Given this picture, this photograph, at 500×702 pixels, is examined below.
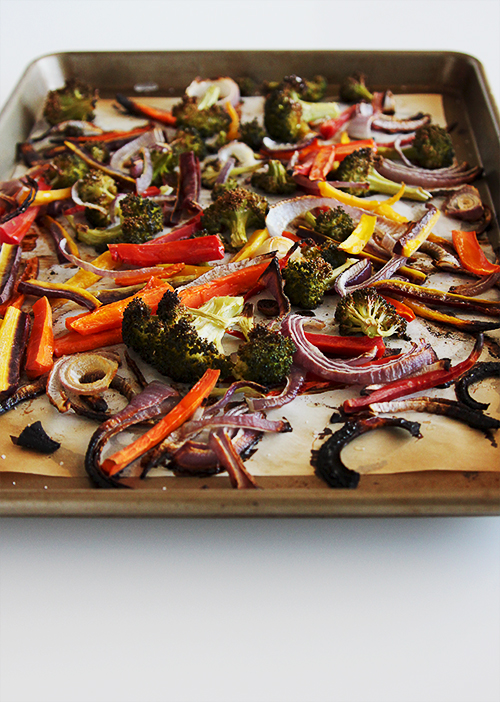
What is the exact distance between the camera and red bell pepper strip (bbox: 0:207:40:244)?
117 inches

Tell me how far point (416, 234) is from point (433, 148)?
35.9 inches

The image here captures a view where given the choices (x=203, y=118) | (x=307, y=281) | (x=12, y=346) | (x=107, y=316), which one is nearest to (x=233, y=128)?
(x=203, y=118)

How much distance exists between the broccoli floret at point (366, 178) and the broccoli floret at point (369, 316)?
3.31 feet

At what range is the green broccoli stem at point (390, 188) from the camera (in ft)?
10.7

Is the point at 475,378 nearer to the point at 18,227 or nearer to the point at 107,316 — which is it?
the point at 107,316

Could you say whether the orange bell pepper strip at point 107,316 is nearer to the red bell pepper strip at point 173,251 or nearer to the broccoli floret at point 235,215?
the red bell pepper strip at point 173,251

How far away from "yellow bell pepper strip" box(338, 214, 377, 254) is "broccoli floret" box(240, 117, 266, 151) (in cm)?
110

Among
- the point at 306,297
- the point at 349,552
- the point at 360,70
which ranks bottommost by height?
→ the point at 349,552

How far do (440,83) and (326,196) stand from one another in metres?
1.75

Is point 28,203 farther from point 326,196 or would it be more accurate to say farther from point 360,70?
point 360,70

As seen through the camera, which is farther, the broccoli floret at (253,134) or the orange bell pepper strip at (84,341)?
the broccoli floret at (253,134)

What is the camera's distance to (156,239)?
2.94m

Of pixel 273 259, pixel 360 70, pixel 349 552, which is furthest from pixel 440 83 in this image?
pixel 349 552

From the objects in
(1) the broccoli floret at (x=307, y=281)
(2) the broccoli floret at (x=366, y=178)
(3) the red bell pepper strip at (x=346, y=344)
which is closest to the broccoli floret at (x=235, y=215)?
(1) the broccoli floret at (x=307, y=281)
